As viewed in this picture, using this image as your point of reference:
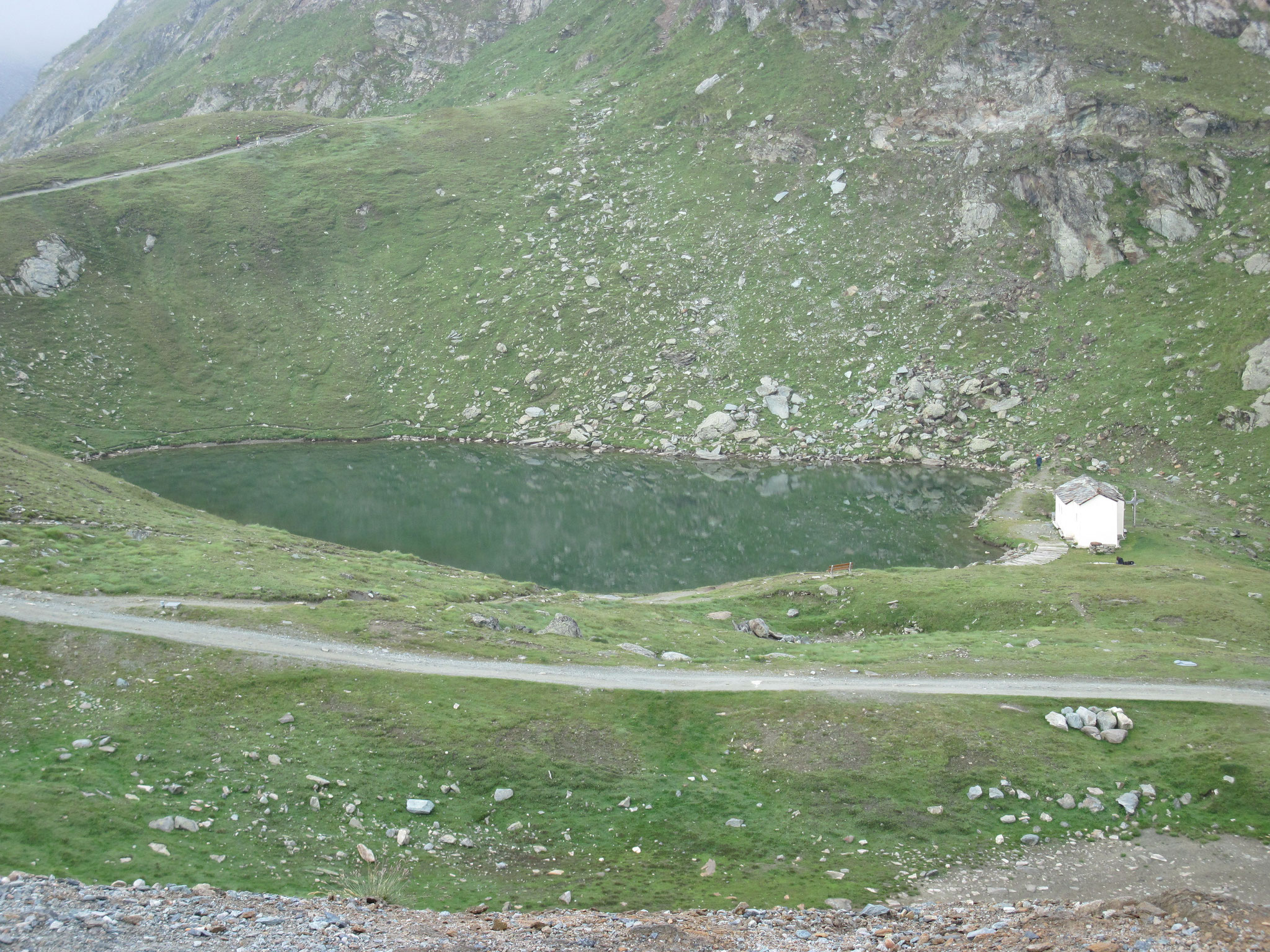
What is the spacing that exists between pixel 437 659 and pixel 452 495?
197 feet

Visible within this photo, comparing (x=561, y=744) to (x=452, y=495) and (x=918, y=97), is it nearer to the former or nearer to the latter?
(x=452, y=495)

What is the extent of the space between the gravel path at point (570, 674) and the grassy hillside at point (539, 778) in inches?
43.8

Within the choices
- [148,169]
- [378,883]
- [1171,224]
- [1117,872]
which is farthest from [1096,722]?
[148,169]

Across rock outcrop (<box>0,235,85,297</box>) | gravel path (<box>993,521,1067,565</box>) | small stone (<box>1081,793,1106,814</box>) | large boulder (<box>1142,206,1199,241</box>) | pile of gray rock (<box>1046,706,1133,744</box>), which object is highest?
rock outcrop (<box>0,235,85,297</box>)

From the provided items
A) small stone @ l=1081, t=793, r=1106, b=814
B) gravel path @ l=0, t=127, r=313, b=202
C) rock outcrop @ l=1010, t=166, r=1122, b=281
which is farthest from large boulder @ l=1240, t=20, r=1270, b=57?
gravel path @ l=0, t=127, r=313, b=202

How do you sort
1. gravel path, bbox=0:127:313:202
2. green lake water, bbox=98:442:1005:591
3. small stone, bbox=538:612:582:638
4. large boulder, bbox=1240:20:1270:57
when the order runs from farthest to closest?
gravel path, bbox=0:127:313:202 < large boulder, bbox=1240:20:1270:57 < green lake water, bbox=98:442:1005:591 < small stone, bbox=538:612:582:638

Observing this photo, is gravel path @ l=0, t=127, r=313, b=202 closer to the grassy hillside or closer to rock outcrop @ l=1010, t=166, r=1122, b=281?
rock outcrop @ l=1010, t=166, r=1122, b=281

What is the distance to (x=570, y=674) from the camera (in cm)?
3491

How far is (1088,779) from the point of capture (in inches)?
1111

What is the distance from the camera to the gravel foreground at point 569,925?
16109 mm

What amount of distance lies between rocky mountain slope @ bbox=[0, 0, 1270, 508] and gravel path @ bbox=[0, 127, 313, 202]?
434cm

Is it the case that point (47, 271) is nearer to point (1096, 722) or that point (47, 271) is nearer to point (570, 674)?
point (570, 674)

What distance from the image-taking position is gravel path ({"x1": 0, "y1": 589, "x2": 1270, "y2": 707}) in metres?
33.3

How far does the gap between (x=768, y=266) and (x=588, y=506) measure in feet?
195
